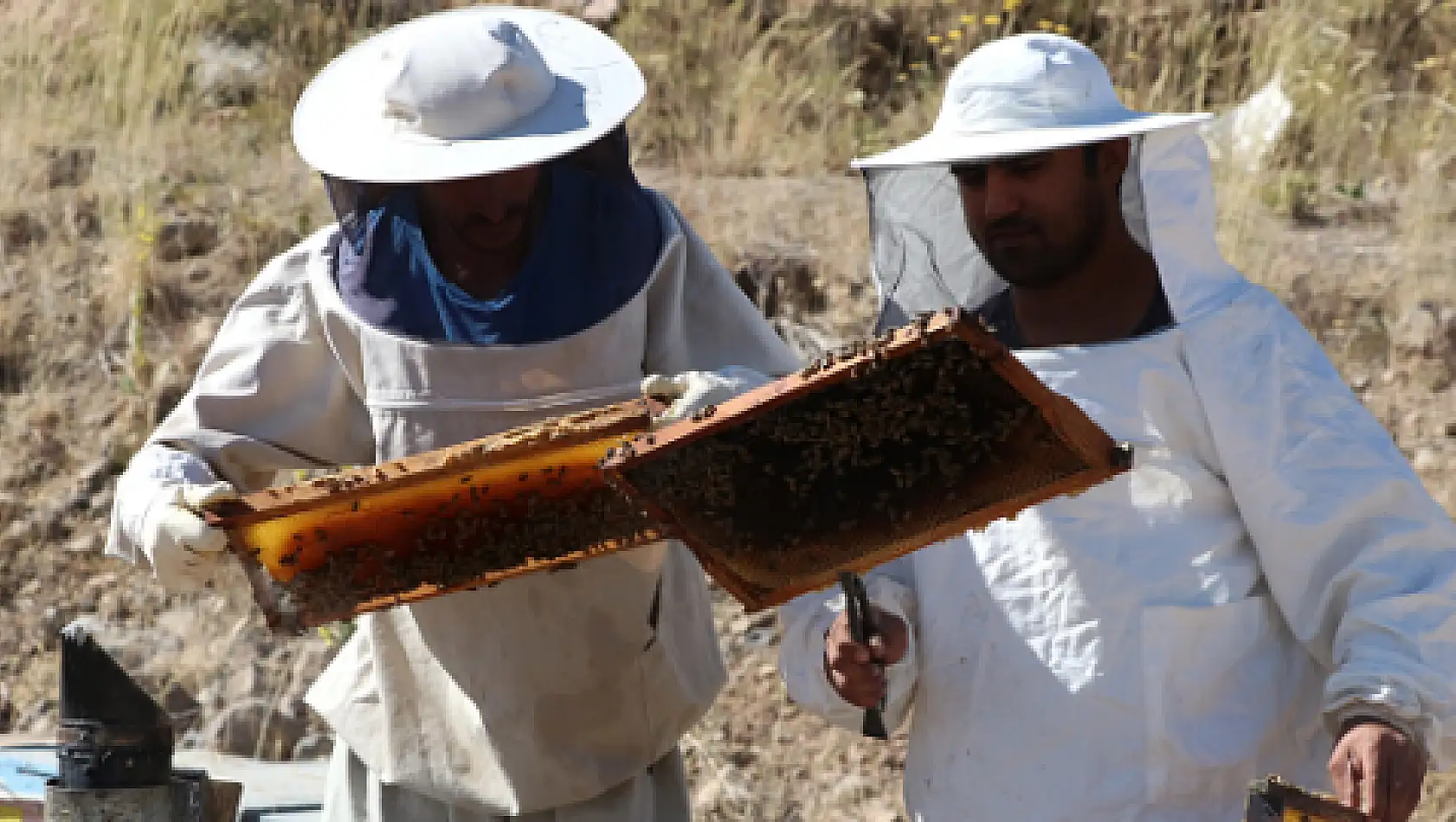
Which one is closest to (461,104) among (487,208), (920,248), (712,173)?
(487,208)

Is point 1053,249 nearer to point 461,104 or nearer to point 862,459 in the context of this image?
point 862,459

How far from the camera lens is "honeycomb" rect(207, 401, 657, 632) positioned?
A: 3.27m

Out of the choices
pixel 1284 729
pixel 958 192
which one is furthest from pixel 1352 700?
pixel 958 192

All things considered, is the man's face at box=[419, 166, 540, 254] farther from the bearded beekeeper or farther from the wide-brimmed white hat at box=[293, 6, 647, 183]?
the bearded beekeeper

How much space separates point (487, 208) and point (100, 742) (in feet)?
4.74

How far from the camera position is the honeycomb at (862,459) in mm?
2836

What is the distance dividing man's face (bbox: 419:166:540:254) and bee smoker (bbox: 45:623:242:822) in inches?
47.8

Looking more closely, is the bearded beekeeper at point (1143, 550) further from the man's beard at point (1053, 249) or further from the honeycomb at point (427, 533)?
the honeycomb at point (427, 533)

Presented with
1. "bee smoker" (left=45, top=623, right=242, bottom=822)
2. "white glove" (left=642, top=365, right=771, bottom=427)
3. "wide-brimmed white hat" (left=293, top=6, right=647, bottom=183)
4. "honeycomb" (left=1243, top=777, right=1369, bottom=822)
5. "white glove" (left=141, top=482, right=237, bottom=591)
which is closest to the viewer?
"honeycomb" (left=1243, top=777, right=1369, bottom=822)

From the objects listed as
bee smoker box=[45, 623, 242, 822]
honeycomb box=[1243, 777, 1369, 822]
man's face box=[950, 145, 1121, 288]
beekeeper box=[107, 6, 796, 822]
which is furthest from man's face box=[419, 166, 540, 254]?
honeycomb box=[1243, 777, 1369, 822]

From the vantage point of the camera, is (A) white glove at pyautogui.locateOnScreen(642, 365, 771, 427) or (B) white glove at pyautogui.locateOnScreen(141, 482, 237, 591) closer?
(A) white glove at pyautogui.locateOnScreen(642, 365, 771, 427)

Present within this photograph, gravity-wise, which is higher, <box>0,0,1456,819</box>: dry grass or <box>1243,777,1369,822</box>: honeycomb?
<box>1243,777,1369,822</box>: honeycomb

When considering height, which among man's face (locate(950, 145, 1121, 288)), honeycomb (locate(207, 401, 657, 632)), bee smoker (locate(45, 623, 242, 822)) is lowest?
bee smoker (locate(45, 623, 242, 822))

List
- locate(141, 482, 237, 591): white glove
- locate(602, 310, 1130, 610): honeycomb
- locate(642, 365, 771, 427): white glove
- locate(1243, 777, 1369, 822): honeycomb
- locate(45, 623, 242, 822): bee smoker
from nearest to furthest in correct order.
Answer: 1. locate(1243, 777, 1369, 822): honeycomb
2. locate(602, 310, 1130, 610): honeycomb
3. locate(642, 365, 771, 427): white glove
4. locate(141, 482, 237, 591): white glove
5. locate(45, 623, 242, 822): bee smoker
